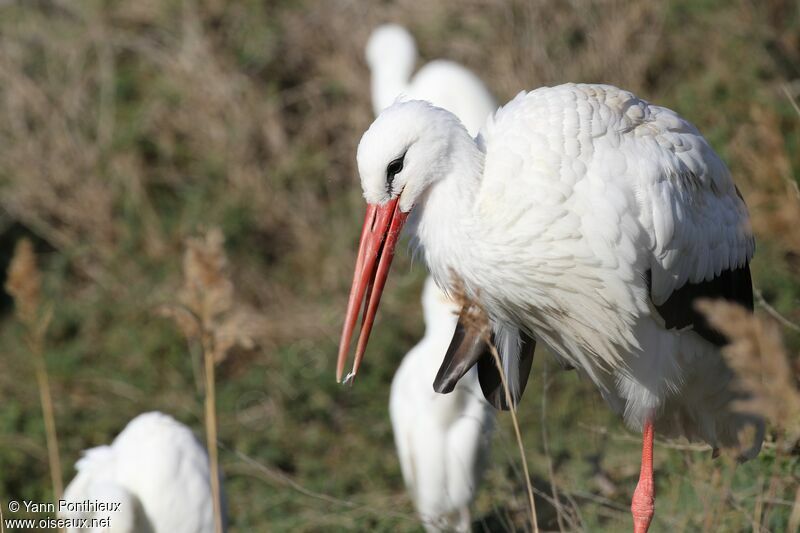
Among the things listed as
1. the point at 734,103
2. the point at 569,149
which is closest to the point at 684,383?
the point at 569,149

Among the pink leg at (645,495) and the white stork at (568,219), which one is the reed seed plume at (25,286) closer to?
the white stork at (568,219)

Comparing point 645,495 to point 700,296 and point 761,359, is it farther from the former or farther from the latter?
point 761,359

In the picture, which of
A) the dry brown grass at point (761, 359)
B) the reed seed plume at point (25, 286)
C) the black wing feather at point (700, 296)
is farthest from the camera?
the black wing feather at point (700, 296)

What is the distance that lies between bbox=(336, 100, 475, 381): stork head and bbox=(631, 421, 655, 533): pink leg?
97 cm

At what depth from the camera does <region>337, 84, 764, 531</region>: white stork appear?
2.86 metres

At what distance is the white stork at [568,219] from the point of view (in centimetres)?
286

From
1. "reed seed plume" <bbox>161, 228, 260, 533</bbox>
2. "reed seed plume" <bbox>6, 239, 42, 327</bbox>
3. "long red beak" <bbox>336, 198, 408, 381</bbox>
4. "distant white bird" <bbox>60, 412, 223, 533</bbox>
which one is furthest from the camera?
"distant white bird" <bbox>60, 412, 223, 533</bbox>

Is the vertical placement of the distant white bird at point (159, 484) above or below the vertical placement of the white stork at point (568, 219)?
below

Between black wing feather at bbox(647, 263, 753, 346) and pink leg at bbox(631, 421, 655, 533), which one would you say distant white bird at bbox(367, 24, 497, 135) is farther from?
pink leg at bbox(631, 421, 655, 533)

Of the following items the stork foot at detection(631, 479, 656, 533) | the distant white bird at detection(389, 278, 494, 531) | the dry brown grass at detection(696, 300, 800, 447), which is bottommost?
the stork foot at detection(631, 479, 656, 533)

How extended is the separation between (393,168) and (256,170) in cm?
463

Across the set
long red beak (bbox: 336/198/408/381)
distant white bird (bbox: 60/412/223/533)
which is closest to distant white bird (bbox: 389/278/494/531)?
distant white bird (bbox: 60/412/223/533)

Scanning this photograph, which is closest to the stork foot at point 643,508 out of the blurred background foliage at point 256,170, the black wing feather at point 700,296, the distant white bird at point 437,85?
the black wing feather at point 700,296

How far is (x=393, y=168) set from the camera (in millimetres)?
2893
